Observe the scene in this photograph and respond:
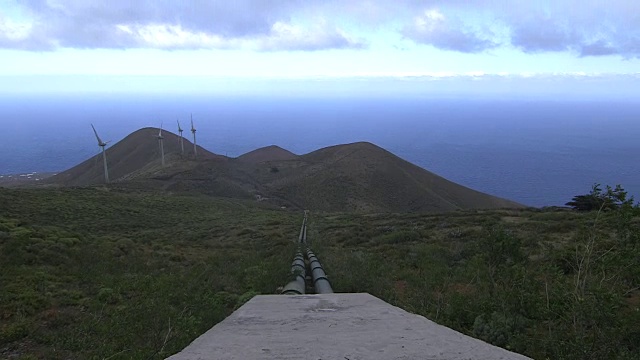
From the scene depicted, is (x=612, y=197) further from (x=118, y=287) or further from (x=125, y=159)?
(x=125, y=159)

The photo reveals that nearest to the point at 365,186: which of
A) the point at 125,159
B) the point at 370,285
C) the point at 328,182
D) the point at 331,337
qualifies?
the point at 328,182

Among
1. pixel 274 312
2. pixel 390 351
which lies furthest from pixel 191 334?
pixel 390 351

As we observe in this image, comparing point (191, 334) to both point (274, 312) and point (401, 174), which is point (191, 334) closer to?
point (274, 312)

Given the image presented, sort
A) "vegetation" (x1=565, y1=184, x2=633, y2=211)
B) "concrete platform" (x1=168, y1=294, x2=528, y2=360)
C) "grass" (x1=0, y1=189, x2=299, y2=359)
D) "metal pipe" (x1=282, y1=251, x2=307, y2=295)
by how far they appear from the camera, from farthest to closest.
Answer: "metal pipe" (x1=282, y1=251, x2=307, y2=295)
"grass" (x1=0, y1=189, x2=299, y2=359)
"vegetation" (x1=565, y1=184, x2=633, y2=211)
"concrete platform" (x1=168, y1=294, x2=528, y2=360)

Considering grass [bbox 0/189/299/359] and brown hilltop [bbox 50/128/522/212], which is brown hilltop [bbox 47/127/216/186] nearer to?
brown hilltop [bbox 50/128/522/212]

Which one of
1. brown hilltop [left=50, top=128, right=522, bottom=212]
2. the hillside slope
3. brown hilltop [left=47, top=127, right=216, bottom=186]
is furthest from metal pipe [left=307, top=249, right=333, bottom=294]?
brown hilltop [left=47, top=127, right=216, bottom=186]

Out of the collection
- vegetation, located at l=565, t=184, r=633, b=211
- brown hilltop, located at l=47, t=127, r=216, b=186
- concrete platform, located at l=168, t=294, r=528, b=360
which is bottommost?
concrete platform, located at l=168, t=294, r=528, b=360

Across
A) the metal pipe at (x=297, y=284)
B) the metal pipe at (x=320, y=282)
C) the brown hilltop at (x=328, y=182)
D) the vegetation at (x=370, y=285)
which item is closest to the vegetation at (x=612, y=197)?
the vegetation at (x=370, y=285)
